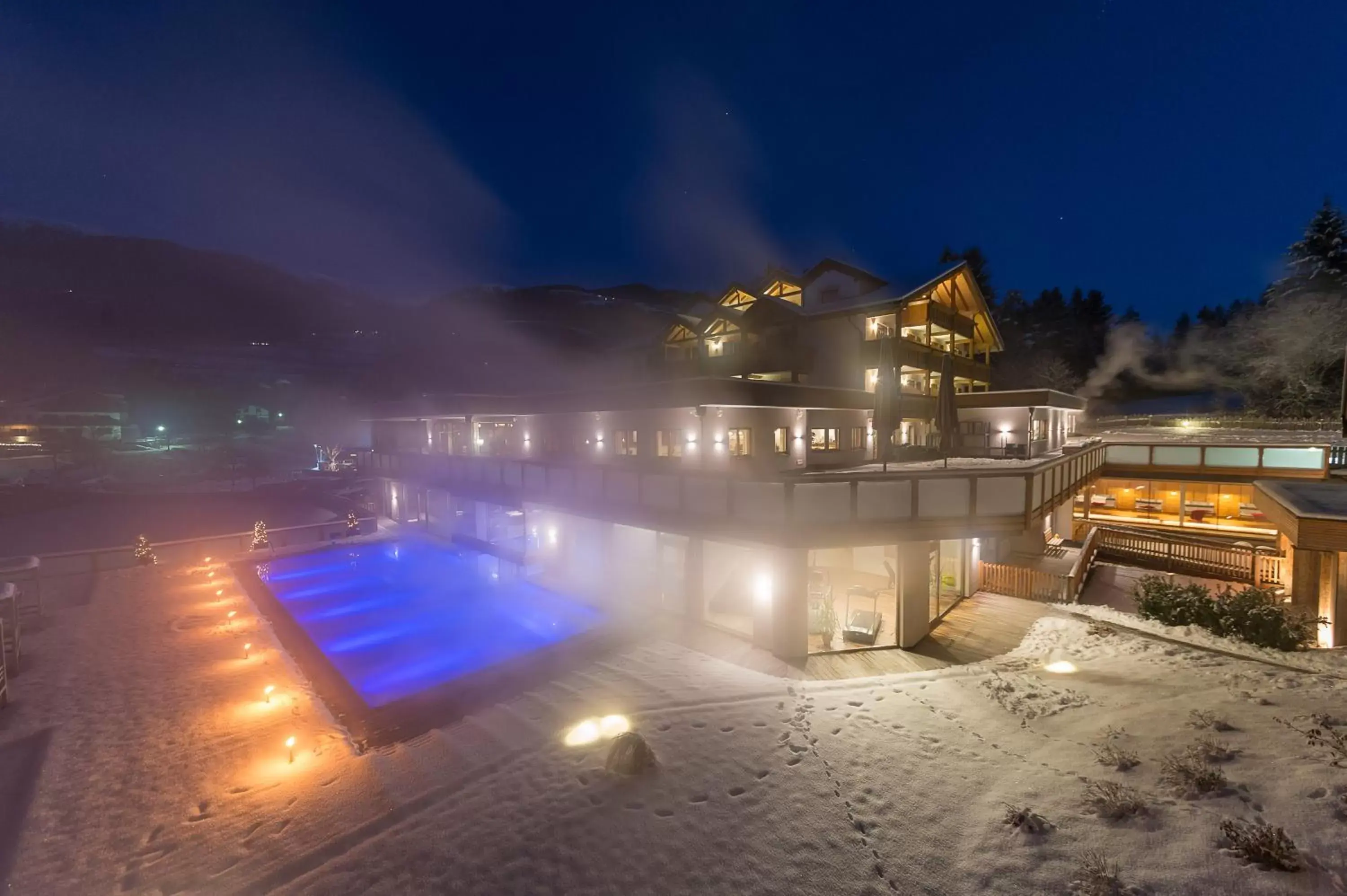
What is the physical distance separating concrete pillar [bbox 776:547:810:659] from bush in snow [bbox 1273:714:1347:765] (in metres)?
7.32

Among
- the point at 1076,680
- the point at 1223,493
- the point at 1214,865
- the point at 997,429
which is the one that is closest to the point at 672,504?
the point at 1076,680

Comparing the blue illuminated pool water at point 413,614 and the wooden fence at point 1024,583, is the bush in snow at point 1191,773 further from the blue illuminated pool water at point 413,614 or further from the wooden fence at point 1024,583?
the blue illuminated pool water at point 413,614

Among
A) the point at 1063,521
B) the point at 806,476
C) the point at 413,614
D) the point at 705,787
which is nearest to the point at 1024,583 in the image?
the point at 806,476

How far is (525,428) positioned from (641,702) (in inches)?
807

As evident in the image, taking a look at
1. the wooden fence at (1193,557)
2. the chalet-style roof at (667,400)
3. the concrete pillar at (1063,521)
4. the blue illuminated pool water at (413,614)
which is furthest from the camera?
the concrete pillar at (1063,521)

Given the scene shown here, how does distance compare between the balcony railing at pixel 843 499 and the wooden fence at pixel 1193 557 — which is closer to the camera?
the balcony railing at pixel 843 499

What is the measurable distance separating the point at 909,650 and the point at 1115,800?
21.8 ft

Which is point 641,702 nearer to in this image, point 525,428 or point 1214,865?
point 1214,865

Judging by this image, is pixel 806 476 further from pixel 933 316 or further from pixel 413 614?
pixel 933 316

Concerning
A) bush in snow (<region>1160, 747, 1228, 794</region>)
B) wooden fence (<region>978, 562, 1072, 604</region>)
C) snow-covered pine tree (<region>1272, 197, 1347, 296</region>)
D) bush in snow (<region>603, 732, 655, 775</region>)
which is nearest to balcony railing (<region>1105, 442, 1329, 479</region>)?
wooden fence (<region>978, 562, 1072, 604</region>)

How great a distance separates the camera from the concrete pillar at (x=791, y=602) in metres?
11.9

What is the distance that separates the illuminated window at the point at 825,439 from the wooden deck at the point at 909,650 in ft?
28.4

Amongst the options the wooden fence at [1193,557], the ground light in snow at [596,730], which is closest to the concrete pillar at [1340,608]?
the wooden fence at [1193,557]

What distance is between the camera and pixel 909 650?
12570 mm
